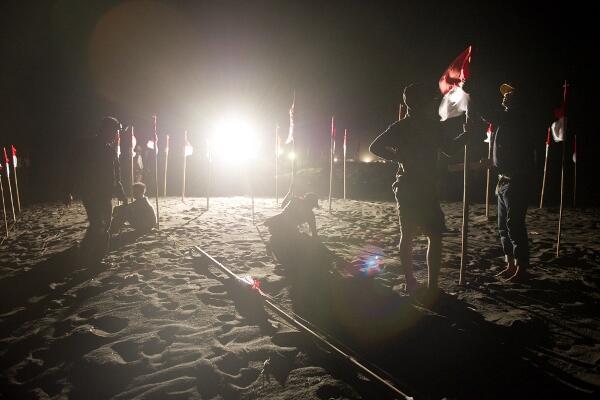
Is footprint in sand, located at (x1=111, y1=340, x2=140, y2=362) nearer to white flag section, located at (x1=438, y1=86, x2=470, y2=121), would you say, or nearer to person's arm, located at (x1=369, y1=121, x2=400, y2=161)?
person's arm, located at (x1=369, y1=121, x2=400, y2=161)

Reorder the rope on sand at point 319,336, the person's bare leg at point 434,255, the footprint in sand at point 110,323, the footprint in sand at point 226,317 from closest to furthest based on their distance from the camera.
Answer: the rope on sand at point 319,336
the footprint in sand at point 110,323
the footprint in sand at point 226,317
the person's bare leg at point 434,255

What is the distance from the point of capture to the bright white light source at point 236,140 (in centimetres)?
3000

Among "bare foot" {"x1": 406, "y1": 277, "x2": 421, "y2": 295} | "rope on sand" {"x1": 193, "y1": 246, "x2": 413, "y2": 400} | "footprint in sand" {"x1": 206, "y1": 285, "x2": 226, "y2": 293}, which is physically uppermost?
"bare foot" {"x1": 406, "y1": 277, "x2": 421, "y2": 295}

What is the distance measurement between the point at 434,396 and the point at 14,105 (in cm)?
4083

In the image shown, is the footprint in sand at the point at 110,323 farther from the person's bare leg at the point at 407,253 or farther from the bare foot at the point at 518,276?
the bare foot at the point at 518,276

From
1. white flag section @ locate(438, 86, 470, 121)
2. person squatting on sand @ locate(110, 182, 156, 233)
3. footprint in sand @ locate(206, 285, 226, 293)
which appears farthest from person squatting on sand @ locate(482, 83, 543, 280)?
person squatting on sand @ locate(110, 182, 156, 233)

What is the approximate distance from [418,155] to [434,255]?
1.11 meters

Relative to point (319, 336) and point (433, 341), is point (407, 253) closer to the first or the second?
point (433, 341)

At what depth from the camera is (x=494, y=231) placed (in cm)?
766

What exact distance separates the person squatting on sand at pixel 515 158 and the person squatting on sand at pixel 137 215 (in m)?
7.00

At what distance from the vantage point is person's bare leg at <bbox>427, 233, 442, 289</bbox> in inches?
136

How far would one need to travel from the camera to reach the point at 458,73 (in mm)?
4289

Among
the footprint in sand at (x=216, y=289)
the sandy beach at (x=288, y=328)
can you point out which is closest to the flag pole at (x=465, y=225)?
the sandy beach at (x=288, y=328)

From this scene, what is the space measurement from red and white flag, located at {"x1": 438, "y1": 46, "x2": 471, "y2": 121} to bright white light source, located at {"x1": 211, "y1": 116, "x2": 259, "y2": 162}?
1848 cm
